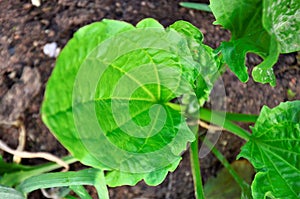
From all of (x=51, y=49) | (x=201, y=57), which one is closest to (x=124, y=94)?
(x=201, y=57)

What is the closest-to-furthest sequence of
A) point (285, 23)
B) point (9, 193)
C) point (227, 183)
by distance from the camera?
point (285, 23) → point (9, 193) → point (227, 183)

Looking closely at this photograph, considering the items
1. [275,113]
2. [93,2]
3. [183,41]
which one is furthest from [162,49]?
[93,2]

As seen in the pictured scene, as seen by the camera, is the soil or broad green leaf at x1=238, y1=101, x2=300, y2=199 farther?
the soil

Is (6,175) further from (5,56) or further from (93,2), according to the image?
(93,2)

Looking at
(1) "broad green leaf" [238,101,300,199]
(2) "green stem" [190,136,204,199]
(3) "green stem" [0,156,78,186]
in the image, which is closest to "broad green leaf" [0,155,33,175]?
(3) "green stem" [0,156,78,186]

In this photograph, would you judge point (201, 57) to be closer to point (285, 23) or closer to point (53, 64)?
point (285, 23)

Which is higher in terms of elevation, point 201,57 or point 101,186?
point 201,57

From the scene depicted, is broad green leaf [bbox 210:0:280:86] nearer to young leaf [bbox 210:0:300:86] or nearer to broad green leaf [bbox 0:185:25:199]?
young leaf [bbox 210:0:300:86]
